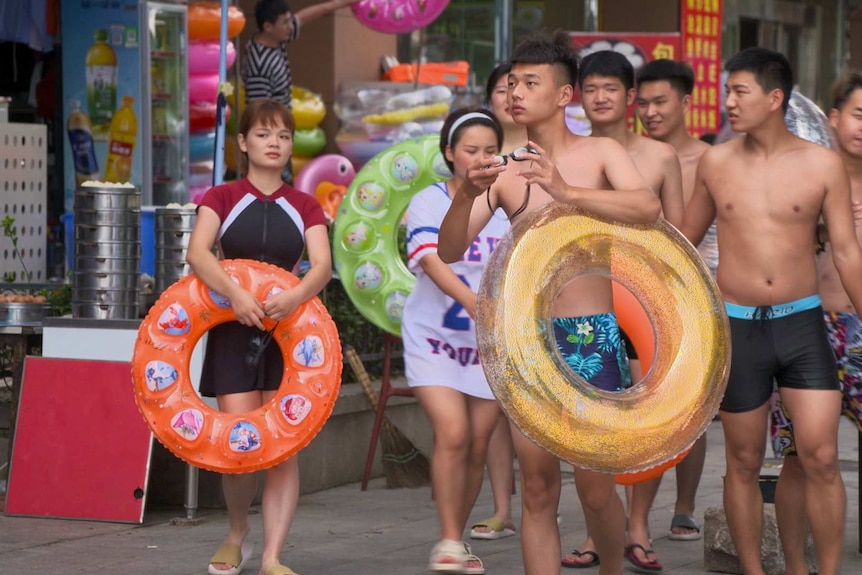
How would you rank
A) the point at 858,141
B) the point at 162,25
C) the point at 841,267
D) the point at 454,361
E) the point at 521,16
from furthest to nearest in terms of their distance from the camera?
the point at 521,16, the point at 162,25, the point at 454,361, the point at 858,141, the point at 841,267

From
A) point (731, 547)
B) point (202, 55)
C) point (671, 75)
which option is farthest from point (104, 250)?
point (202, 55)

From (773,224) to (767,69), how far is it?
525mm

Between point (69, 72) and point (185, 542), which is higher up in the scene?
point (69, 72)


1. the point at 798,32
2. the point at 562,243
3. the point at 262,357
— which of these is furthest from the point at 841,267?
the point at 798,32

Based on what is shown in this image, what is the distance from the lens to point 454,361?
607cm

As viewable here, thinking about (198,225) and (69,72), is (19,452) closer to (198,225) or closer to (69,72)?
(198,225)

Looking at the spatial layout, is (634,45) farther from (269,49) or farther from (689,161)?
(689,161)

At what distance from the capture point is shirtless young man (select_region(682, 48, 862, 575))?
17.0 feet

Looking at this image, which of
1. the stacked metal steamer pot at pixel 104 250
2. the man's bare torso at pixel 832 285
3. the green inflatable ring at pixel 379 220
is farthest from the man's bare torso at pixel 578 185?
the green inflatable ring at pixel 379 220

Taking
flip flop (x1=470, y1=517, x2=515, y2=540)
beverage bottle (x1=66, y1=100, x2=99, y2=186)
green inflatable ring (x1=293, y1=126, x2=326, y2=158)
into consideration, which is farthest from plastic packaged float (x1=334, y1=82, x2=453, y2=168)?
flip flop (x1=470, y1=517, x2=515, y2=540)

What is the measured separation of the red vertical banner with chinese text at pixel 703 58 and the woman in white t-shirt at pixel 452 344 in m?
7.65

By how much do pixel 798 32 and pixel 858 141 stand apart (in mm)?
16129

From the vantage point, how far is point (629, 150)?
6.27 meters

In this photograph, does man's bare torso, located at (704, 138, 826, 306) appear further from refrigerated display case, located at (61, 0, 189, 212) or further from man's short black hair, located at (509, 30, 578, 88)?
refrigerated display case, located at (61, 0, 189, 212)
